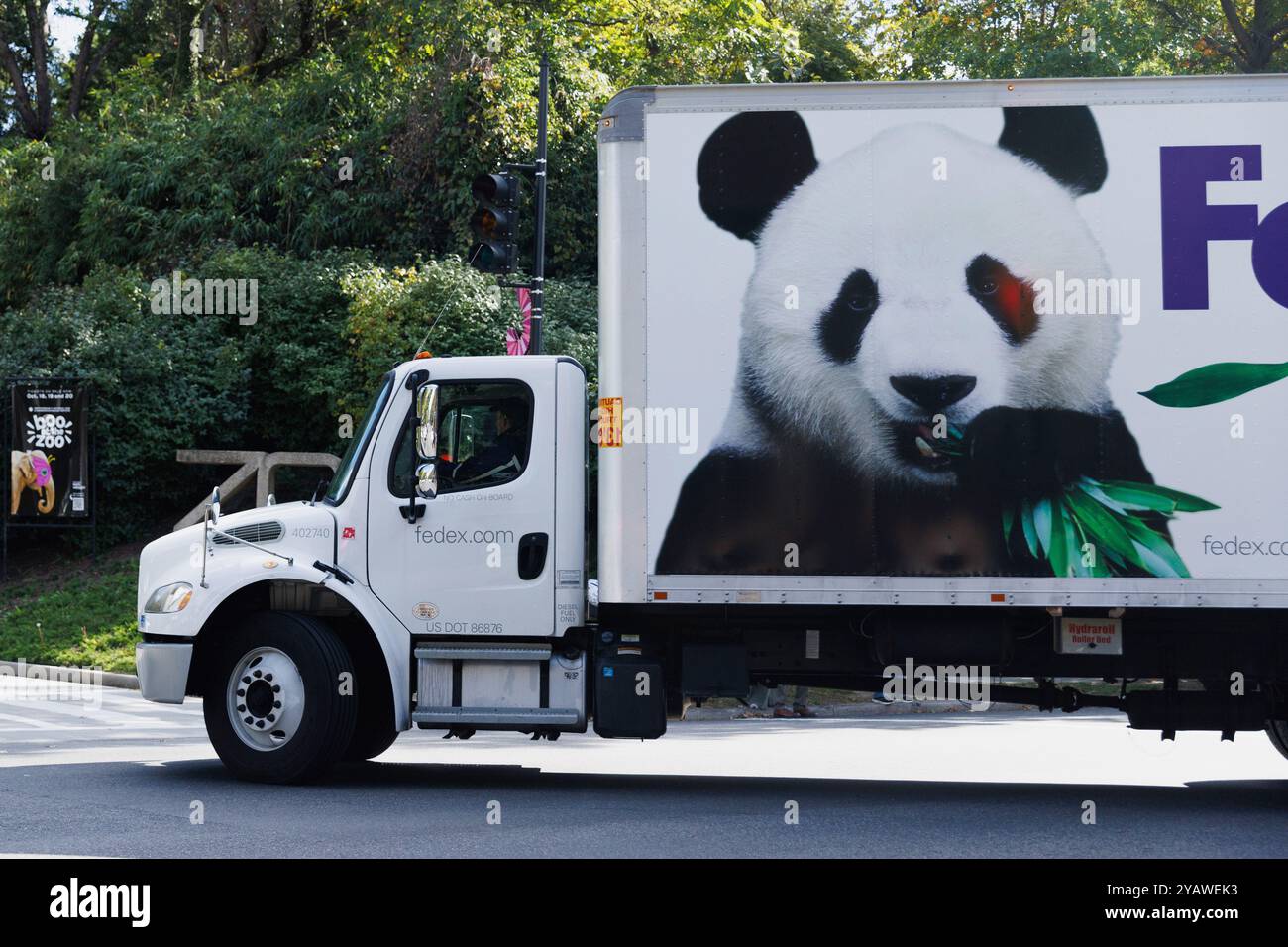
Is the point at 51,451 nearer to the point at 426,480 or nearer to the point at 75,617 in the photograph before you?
the point at 75,617

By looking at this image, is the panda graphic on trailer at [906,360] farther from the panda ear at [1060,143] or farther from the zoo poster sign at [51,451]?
the zoo poster sign at [51,451]

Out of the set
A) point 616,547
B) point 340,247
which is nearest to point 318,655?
point 616,547

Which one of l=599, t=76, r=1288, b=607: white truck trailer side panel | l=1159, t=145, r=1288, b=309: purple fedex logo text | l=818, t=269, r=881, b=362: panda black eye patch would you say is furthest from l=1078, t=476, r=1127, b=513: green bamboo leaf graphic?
l=818, t=269, r=881, b=362: panda black eye patch

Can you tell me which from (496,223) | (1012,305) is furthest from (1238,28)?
(1012,305)

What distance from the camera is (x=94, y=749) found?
38.4ft

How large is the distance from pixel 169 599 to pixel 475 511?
207 centimetres

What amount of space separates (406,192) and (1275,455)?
21019 millimetres

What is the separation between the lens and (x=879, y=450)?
8633mm

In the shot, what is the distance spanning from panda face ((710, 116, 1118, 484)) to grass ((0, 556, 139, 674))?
11648 millimetres

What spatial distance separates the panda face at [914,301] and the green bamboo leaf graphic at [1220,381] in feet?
1.41

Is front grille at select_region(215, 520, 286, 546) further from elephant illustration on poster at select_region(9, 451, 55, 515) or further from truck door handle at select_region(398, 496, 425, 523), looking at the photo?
elephant illustration on poster at select_region(9, 451, 55, 515)

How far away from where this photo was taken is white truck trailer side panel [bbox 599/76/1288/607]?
848 centimetres

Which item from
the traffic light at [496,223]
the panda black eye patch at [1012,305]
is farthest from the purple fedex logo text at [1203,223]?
the traffic light at [496,223]
